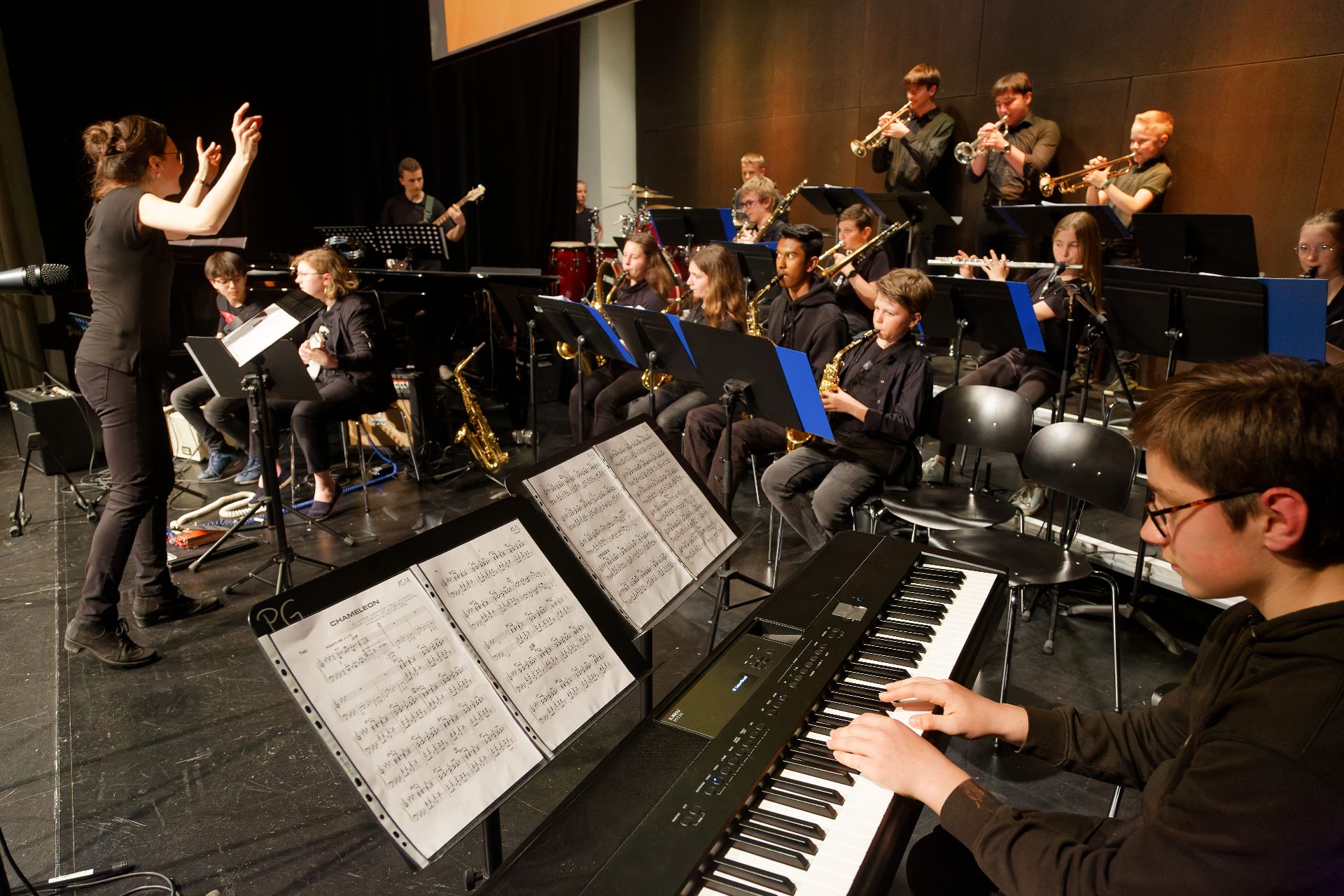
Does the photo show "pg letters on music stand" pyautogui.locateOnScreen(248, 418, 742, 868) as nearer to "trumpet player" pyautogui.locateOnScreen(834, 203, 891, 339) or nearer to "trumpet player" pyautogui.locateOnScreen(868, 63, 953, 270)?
"trumpet player" pyautogui.locateOnScreen(834, 203, 891, 339)

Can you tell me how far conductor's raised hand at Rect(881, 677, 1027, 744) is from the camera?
128 centimetres

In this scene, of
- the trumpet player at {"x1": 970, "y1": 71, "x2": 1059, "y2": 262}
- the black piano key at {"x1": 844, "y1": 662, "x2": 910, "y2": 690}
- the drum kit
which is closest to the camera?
the black piano key at {"x1": 844, "y1": 662, "x2": 910, "y2": 690}

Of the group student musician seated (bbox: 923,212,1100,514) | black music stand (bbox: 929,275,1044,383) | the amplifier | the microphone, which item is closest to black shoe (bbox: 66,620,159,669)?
the microphone

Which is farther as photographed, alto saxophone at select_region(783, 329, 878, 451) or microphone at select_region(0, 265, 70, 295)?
alto saxophone at select_region(783, 329, 878, 451)

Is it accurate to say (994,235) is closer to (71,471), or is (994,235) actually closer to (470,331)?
(470,331)

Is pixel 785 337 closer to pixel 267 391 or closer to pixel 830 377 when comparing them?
pixel 830 377

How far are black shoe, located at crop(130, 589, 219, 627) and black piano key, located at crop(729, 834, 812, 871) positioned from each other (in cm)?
309

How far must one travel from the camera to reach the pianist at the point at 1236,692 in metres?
0.83

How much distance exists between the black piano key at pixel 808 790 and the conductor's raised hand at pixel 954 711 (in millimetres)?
215

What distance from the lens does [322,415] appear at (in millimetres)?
4391

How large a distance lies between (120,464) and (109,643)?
663 millimetres

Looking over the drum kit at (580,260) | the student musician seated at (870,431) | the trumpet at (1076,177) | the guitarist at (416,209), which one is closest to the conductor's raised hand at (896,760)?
the student musician seated at (870,431)

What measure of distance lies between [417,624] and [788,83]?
7966mm

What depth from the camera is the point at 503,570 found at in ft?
4.13
